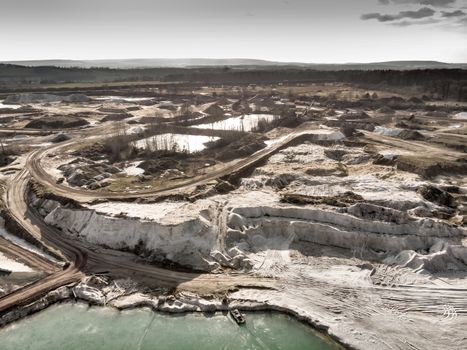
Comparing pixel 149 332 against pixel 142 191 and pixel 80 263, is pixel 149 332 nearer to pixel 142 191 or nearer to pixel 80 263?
pixel 80 263

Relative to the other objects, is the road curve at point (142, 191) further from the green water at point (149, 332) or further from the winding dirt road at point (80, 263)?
the green water at point (149, 332)

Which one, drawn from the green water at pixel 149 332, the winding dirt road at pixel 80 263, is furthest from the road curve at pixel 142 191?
the green water at pixel 149 332

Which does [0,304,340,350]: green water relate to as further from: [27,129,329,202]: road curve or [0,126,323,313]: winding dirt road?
[27,129,329,202]: road curve

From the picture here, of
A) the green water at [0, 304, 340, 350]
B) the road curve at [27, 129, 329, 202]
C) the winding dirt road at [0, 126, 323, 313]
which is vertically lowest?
the green water at [0, 304, 340, 350]

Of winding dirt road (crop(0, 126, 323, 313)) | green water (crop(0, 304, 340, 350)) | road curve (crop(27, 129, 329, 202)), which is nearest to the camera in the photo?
green water (crop(0, 304, 340, 350))

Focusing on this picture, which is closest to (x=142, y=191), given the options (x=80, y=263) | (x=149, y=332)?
(x=80, y=263)

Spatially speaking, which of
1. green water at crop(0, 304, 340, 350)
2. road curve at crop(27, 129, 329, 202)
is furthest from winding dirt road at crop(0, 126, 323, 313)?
green water at crop(0, 304, 340, 350)

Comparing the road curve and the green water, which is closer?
the green water

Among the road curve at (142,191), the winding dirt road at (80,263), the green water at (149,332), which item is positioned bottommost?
the green water at (149,332)
